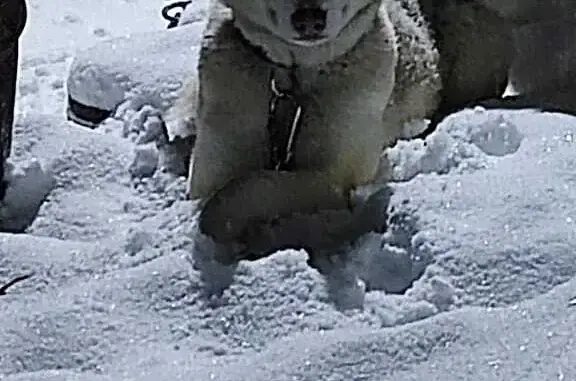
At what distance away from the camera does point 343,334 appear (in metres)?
1.65

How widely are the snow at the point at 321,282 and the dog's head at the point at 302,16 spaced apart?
0.94 ft

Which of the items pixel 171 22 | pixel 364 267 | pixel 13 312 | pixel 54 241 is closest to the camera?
pixel 13 312

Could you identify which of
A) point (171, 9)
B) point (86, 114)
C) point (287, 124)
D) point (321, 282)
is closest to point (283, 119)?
point (287, 124)

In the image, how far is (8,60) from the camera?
218cm

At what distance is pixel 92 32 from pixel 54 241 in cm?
135

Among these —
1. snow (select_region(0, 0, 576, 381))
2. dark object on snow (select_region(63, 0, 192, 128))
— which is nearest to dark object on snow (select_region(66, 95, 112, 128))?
A: dark object on snow (select_region(63, 0, 192, 128))

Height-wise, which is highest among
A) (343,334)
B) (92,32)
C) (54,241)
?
(343,334)

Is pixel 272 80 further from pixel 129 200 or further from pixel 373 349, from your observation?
pixel 373 349

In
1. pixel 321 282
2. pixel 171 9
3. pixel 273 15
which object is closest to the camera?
pixel 321 282

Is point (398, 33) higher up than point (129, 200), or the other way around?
point (398, 33)

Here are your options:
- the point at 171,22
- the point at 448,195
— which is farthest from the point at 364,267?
the point at 171,22

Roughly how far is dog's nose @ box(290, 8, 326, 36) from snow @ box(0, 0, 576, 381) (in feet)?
1.00

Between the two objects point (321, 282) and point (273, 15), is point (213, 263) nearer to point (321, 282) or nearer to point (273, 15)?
point (321, 282)

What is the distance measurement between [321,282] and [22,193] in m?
0.68
